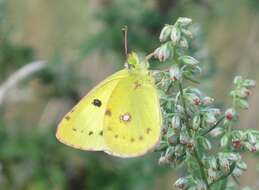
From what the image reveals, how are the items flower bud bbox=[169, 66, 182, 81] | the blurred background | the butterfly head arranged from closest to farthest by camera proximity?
flower bud bbox=[169, 66, 182, 81] → the butterfly head → the blurred background

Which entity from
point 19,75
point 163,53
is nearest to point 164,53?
point 163,53

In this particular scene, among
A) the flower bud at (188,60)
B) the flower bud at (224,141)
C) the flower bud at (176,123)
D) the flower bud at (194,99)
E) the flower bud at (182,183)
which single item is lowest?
the flower bud at (182,183)

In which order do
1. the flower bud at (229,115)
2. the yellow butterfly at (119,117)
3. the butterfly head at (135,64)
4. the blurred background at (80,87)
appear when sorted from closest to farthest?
the flower bud at (229,115) → the yellow butterfly at (119,117) → the butterfly head at (135,64) → the blurred background at (80,87)

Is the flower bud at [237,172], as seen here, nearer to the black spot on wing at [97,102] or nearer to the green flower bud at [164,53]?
the green flower bud at [164,53]

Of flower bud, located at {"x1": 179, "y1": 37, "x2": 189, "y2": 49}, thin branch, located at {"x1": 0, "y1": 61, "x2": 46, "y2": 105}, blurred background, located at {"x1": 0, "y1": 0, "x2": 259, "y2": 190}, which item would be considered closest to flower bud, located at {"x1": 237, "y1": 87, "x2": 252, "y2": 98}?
flower bud, located at {"x1": 179, "y1": 37, "x2": 189, "y2": 49}

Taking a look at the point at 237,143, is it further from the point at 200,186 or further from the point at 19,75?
the point at 19,75

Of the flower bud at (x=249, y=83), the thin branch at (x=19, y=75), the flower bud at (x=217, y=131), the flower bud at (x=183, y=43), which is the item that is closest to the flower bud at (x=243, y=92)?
the flower bud at (x=249, y=83)

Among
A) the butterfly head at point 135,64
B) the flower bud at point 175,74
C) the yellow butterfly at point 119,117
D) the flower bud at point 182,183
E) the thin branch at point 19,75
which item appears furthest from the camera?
the thin branch at point 19,75

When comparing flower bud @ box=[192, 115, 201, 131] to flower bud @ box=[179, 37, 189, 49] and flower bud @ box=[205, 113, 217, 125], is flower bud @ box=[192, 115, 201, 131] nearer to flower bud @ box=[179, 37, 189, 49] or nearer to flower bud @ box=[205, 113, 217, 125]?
flower bud @ box=[205, 113, 217, 125]
